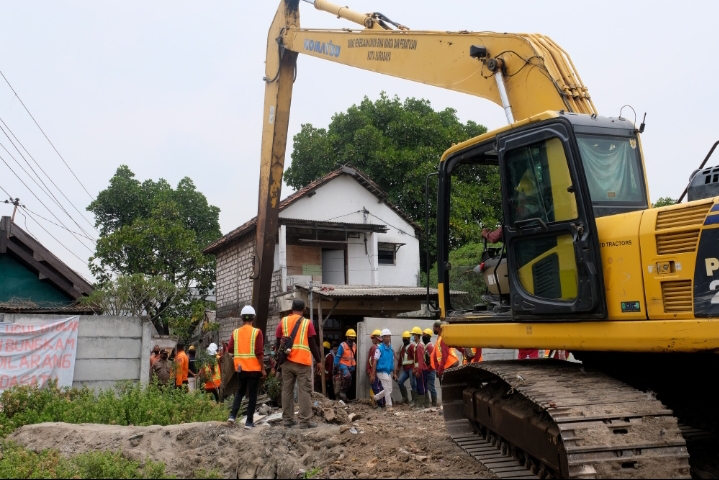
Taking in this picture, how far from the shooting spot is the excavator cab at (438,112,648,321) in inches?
219

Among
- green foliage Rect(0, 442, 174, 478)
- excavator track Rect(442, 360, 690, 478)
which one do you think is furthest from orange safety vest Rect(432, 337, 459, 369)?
green foliage Rect(0, 442, 174, 478)

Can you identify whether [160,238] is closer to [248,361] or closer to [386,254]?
[386,254]

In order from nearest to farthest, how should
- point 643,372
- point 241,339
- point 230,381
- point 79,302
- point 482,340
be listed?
point 643,372
point 482,340
point 241,339
point 230,381
point 79,302

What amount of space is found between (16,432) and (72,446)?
4.49 feet

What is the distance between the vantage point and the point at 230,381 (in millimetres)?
11555

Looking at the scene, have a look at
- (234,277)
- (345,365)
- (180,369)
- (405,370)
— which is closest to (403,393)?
(405,370)

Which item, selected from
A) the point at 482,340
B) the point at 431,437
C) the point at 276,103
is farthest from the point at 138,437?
the point at 276,103

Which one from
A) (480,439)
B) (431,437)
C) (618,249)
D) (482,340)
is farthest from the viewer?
(431,437)

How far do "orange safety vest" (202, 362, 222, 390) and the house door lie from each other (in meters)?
10.5

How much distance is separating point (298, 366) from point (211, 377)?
5.84m

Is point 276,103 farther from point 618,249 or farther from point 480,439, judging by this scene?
→ point 618,249

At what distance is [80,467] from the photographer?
656cm

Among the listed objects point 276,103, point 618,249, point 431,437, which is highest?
point 276,103

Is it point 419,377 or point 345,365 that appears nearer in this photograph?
point 419,377
